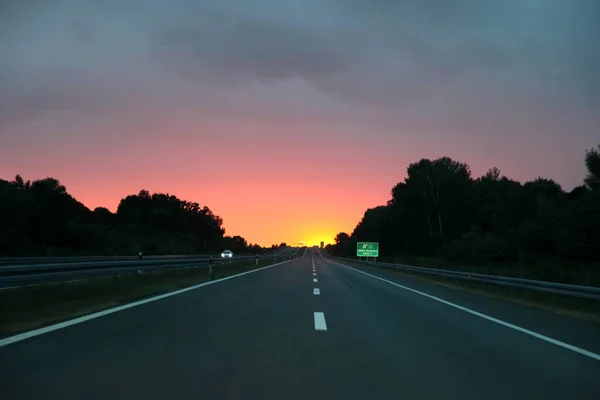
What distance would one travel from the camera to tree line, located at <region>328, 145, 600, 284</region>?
6128 centimetres

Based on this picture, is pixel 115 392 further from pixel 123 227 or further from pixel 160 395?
pixel 123 227

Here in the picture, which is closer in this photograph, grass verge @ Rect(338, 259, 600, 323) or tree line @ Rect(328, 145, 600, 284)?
grass verge @ Rect(338, 259, 600, 323)

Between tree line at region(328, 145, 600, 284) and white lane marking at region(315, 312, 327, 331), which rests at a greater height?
tree line at region(328, 145, 600, 284)

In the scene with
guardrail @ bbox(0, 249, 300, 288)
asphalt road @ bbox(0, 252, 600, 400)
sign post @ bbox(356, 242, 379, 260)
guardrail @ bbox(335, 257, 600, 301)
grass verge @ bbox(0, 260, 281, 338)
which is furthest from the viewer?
sign post @ bbox(356, 242, 379, 260)

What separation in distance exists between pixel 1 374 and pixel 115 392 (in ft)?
5.46

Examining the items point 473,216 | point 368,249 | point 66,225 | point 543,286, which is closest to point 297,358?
point 543,286

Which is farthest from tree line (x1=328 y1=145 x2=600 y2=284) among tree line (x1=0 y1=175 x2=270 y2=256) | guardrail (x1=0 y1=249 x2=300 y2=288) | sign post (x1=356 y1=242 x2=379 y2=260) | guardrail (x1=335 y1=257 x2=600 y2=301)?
guardrail (x1=0 y1=249 x2=300 y2=288)

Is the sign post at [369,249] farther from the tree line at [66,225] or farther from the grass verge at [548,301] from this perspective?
the grass verge at [548,301]

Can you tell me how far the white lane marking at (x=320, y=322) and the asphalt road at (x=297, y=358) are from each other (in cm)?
6

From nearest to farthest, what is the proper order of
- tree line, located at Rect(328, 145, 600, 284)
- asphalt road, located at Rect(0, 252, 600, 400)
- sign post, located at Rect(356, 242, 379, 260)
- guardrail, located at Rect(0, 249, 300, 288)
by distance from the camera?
1. asphalt road, located at Rect(0, 252, 600, 400)
2. guardrail, located at Rect(0, 249, 300, 288)
3. tree line, located at Rect(328, 145, 600, 284)
4. sign post, located at Rect(356, 242, 379, 260)

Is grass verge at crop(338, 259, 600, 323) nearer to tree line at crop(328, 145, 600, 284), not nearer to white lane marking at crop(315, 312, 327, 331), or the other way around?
white lane marking at crop(315, 312, 327, 331)

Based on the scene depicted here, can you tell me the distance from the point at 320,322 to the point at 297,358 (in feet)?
13.0

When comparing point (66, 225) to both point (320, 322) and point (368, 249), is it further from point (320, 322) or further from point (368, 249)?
point (320, 322)

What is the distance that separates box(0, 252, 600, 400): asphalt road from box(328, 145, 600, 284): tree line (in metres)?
51.0
